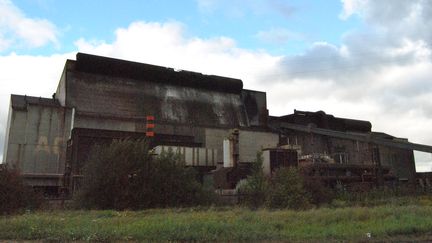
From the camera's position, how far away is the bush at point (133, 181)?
60.0ft

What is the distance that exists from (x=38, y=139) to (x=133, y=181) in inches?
863

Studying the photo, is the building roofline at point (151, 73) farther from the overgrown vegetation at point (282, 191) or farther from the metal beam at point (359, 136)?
the overgrown vegetation at point (282, 191)

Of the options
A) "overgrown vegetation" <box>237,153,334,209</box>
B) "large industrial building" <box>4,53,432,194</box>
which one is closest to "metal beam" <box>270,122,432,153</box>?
"large industrial building" <box>4,53,432,194</box>

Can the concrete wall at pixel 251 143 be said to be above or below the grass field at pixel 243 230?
above

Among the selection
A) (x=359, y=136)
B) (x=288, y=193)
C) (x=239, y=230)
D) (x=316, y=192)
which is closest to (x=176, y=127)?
(x=359, y=136)

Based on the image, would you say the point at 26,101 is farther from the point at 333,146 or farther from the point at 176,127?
the point at 333,146

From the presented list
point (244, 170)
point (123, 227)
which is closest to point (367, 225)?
point (123, 227)

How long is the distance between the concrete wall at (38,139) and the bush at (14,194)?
60.8ft

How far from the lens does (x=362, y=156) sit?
50969 millimetres

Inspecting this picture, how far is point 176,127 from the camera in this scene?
43031mm

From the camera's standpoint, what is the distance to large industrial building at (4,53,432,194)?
117 ft

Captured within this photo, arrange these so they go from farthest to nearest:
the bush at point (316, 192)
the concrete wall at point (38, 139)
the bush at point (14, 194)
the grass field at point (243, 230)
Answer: the concrete wall at point (38, 139), the bush at point (316, 192), the bush at point (14, 194), the grass field at point (243, 230)

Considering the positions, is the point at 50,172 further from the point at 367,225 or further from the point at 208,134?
the point at 367,225

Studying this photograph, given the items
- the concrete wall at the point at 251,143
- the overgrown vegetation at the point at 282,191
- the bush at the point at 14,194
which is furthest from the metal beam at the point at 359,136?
the bush at the point at 14,194
